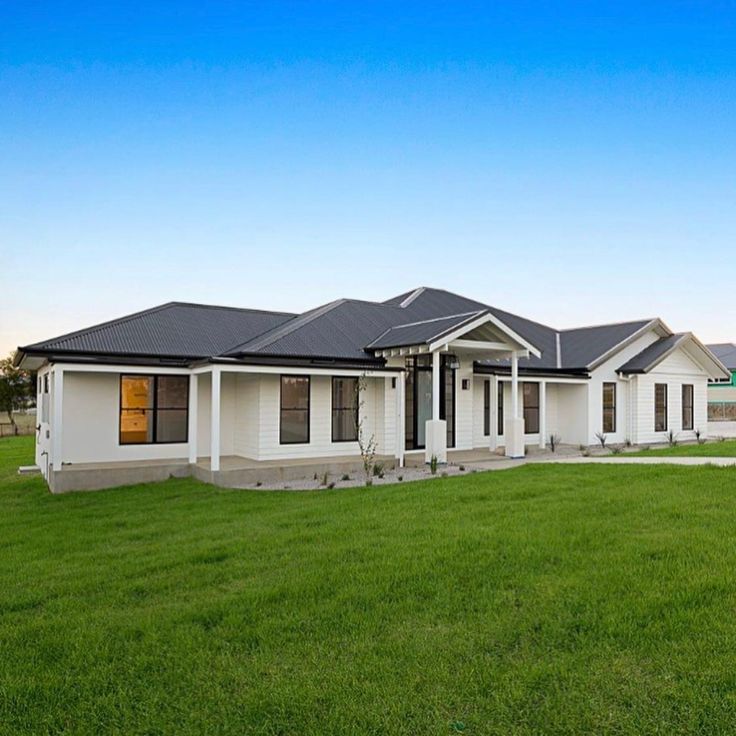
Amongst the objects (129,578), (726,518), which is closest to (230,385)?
(129,578)

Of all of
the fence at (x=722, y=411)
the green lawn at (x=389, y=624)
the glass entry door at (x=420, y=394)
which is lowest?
the green lawn at (x=389, y=624)

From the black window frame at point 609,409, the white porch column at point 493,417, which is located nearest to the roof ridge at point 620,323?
the black window frame at point 609,409

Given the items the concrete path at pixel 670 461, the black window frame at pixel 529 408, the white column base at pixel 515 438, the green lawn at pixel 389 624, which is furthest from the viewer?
the black window frame at pixel 529 408

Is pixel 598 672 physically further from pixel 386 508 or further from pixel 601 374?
pixel 601 374

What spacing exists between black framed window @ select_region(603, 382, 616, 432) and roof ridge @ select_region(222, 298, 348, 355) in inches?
382

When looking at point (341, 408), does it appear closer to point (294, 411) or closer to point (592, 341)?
point (294, 411)

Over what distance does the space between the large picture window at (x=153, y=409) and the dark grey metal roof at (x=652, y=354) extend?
14786mm

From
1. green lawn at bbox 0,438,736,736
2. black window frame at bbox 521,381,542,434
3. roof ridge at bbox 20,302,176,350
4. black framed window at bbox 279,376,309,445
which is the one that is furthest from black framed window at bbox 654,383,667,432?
roof ridge at bbox 20,302,176,350

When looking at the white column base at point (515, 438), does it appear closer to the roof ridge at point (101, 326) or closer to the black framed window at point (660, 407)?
the black framed window at point (660, 407)

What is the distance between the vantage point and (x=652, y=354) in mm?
21094

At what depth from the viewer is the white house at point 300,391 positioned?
1358 cm

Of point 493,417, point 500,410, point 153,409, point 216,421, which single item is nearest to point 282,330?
point 153,409

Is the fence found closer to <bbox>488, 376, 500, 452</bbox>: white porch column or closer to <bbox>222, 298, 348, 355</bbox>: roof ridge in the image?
<bbox>488, 376, 500, 452</bbox>: white porch column

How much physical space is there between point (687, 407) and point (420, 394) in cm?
1190
